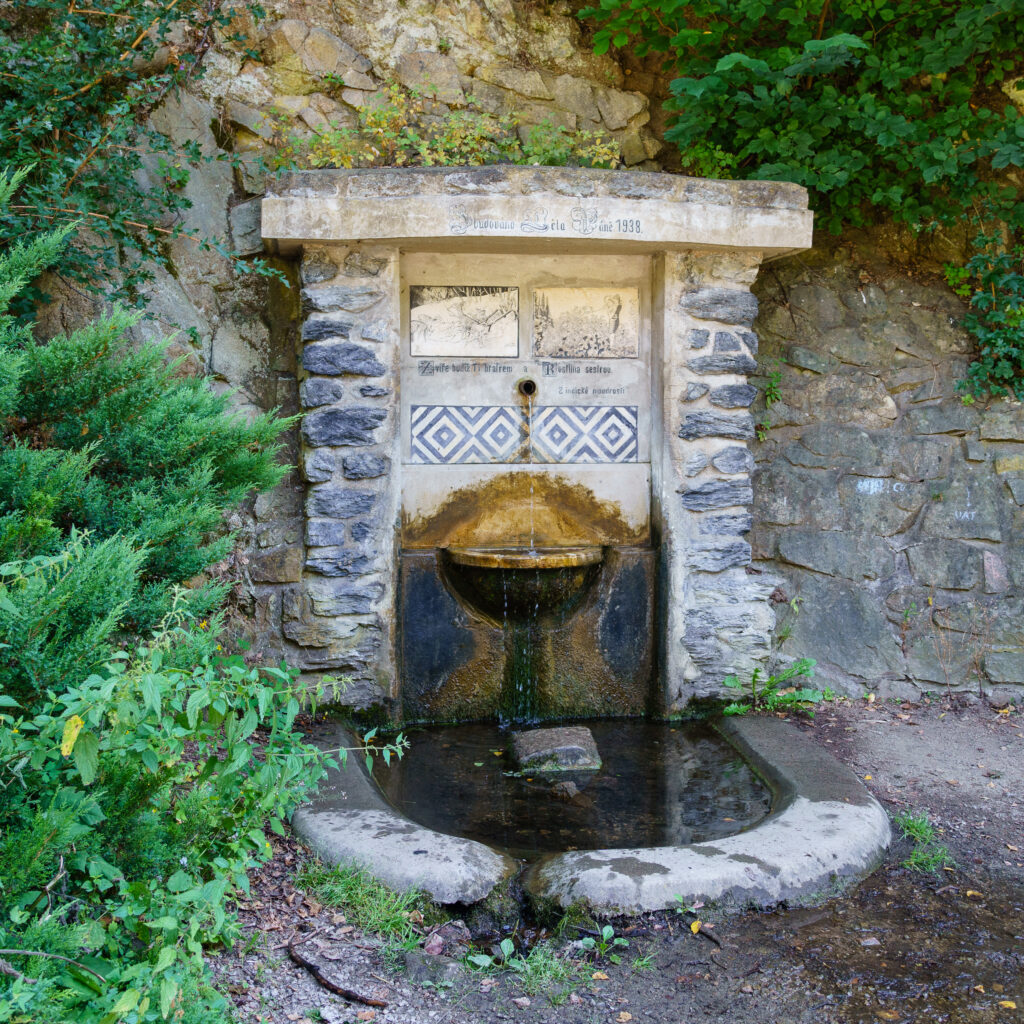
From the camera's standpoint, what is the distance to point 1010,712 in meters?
4.39

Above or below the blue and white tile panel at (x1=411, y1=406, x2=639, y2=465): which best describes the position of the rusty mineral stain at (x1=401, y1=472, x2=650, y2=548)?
below

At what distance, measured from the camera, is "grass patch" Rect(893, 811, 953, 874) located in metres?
2.82

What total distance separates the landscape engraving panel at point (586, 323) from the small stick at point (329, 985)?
280 cm

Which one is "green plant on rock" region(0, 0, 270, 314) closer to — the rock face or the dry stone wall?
the rock face

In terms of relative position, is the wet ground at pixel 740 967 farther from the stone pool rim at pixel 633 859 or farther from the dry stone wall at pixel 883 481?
the dry stone wall at pixel 883 481

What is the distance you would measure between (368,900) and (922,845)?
1.72 meters

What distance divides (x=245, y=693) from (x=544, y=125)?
127 inches

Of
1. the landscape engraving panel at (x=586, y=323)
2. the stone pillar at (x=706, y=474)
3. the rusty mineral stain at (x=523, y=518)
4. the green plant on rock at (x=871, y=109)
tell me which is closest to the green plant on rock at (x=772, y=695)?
the stone pillar at (x=706, y=474)

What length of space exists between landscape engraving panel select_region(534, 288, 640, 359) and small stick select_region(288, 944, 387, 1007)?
280 cm

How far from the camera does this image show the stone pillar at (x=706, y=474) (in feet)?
13.5

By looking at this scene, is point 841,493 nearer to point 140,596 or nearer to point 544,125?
point 544,125

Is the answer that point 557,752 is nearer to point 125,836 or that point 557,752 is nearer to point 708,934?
point 708,934

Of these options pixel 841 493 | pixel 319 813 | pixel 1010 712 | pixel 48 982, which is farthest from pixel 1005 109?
pixel 48 982

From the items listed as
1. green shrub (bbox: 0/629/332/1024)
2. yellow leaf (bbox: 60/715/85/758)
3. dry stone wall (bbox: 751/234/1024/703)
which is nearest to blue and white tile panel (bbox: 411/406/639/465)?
dry stone wall (bbox: 751/234/1024/703)
